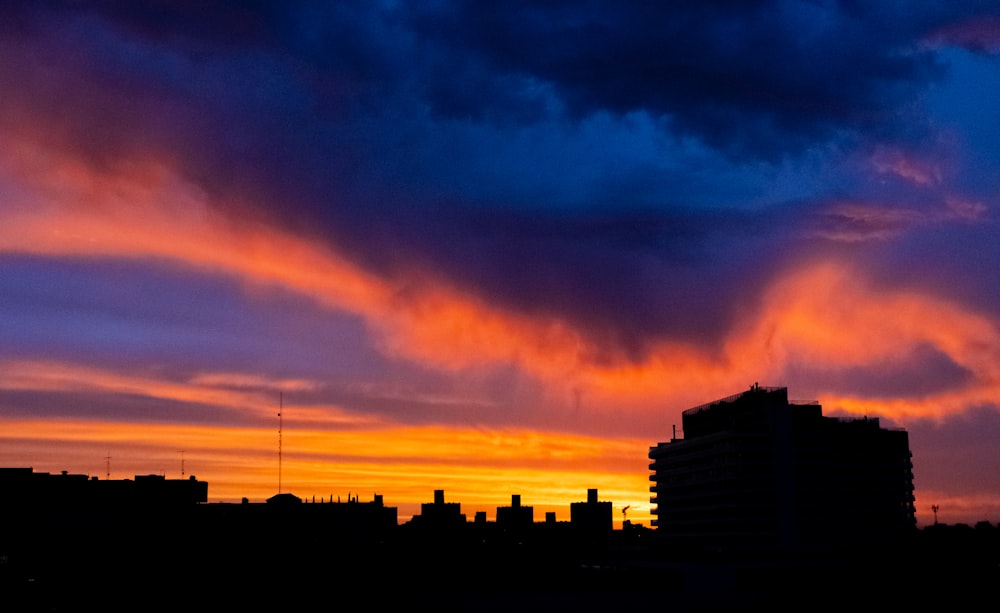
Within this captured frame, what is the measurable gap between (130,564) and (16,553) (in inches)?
747

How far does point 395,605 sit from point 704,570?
55022 mm

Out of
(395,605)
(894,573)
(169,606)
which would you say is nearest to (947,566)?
(894,573)

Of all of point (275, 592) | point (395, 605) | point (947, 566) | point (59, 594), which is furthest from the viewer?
point (947, 566)

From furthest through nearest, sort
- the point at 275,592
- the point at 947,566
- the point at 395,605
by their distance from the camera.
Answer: the point at 947,566 → the point at 275,592 → the point at 395,605

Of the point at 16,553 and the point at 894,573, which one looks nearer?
the point at 16,553

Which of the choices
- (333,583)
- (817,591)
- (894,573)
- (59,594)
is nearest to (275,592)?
(333,583)

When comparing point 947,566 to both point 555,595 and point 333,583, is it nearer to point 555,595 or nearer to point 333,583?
point 555,595

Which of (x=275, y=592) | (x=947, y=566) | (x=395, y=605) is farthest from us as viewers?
(x=947, y=566)

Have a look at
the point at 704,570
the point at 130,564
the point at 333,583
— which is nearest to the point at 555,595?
the point at 704,570

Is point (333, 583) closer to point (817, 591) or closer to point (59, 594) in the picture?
point (59, 594)

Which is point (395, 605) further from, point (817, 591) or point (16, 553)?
point (817, 591)

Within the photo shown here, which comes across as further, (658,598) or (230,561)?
(230,561)

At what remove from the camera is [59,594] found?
161750mm

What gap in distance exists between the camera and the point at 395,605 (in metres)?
173
